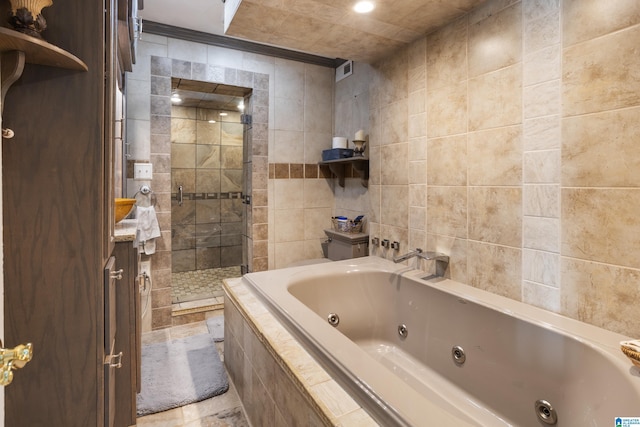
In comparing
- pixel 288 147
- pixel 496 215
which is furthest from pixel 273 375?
pixel 288 147

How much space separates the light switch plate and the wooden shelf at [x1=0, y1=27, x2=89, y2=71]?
5.70 ft

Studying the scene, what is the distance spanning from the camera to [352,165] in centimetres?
302

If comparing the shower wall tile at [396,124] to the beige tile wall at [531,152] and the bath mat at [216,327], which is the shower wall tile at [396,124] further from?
the bath mat at [216,327]

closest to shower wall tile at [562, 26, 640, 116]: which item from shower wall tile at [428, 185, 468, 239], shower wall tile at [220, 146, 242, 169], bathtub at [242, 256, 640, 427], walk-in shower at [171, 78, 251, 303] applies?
shower wall tile at [428, 185, 468, 239]

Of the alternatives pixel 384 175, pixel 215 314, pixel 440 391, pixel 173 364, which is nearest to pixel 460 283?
pixel 440 391

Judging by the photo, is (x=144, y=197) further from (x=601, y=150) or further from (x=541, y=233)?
(x=601, y=150)

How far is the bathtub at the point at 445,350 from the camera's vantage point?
1.08 metres

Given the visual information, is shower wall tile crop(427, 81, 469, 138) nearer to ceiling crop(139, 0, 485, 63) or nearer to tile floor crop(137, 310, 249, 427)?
ceiling crop(139, 0, 485, 63)

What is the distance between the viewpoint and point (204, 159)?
4.66 m

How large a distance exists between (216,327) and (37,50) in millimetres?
2394

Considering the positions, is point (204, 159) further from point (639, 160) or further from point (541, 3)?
point (639, 160)

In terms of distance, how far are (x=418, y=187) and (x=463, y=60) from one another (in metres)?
0.76

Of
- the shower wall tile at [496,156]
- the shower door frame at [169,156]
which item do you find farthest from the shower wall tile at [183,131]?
the shower wall tile at [496,156]

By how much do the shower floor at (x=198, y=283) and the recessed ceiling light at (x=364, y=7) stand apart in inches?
107
